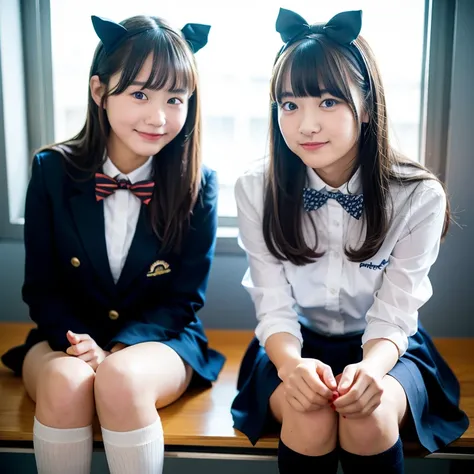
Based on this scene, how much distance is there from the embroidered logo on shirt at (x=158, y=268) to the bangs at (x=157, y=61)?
0.40 m

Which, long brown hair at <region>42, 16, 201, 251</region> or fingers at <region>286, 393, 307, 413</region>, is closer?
fingers at <region>286, 393, 307, 413</region>

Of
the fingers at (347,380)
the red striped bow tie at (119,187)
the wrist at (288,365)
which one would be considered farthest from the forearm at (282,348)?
the red striped bow tie at (119,187)

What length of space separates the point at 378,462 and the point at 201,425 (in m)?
0.40

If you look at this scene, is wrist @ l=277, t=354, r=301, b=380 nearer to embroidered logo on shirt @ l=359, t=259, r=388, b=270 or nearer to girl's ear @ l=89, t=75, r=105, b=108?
embroidered logo on shirt @ l=359, t=259, r=388, b=270

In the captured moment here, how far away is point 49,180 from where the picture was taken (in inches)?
59.3

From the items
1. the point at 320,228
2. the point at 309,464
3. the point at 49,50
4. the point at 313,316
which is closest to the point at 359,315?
the point at 313,316

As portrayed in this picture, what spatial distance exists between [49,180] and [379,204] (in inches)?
29.5

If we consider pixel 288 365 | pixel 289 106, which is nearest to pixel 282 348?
pixel 288 365

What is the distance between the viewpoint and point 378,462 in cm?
117

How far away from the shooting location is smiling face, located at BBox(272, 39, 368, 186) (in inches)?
50.6

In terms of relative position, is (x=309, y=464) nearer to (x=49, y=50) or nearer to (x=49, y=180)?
(x=49, y=180)

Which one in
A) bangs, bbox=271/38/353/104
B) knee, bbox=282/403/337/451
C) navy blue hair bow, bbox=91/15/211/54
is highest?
navy blue hair bow, bbox=91/15/211/54

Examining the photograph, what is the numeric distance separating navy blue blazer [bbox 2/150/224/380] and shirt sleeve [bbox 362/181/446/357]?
430 mm

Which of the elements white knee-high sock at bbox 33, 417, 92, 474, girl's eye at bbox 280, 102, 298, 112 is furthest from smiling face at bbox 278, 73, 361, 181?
white knee-high sock at bbox 33, 417, 92, 474
